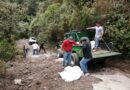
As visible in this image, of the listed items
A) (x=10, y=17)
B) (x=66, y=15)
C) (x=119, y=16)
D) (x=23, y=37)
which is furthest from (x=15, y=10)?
(x=23, y=37)

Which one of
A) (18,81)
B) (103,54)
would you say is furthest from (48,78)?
(103,54)

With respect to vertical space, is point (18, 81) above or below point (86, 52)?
below

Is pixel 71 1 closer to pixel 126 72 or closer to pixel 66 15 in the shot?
pixel 66 15

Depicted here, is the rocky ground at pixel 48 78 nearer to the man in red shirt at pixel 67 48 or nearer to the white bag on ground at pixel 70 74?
the white bag on ground at pixel 70 74

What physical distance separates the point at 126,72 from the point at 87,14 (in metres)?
5.53

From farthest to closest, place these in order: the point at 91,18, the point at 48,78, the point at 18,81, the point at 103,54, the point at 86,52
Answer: the point at 91,18 → the point at 103,54 → the point at 18,81 → the point at 48,78 → the point at 86,52

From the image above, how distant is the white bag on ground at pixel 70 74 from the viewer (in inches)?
443

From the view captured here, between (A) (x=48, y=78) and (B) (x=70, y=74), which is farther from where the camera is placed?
(A) (x=48, y=78)

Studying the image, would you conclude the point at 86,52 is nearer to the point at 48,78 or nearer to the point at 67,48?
the point at 67,48

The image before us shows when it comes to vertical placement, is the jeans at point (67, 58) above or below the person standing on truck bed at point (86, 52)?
below

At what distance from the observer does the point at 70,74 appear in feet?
38.1

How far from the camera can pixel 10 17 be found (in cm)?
1692

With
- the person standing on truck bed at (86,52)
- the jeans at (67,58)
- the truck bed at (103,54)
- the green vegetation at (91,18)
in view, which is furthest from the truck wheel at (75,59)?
the green vegetation at (91,18)

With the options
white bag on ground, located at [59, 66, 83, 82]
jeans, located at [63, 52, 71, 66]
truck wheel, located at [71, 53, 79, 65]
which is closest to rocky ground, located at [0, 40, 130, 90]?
white bag on ground, located at [59, 66, 83, 82]
